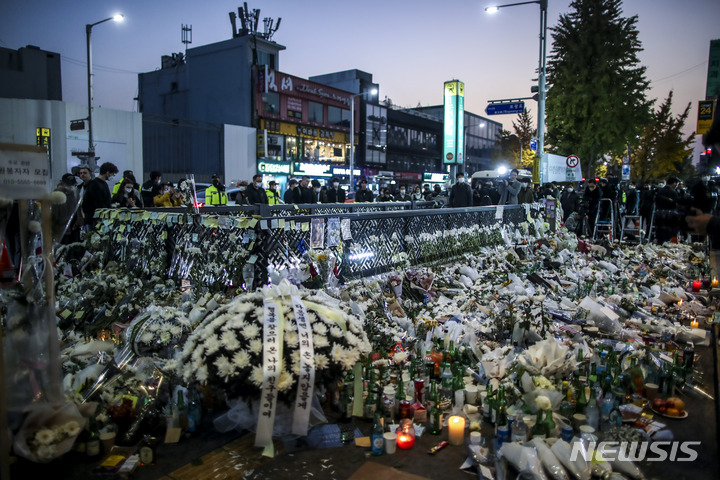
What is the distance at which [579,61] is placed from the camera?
1112 inches

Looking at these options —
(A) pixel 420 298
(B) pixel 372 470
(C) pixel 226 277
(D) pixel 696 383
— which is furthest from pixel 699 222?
(C) pixel 226 277

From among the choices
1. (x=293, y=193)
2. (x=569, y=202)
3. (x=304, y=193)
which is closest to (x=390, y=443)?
(x=293, y=193)

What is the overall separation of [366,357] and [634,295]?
5.44 m

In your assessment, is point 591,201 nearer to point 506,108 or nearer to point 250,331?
point 506,108

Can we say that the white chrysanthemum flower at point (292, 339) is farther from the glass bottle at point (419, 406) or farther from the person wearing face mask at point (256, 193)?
the person wearing face mask at point (256, 193)

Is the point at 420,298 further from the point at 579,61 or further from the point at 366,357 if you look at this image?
the point at 579,61

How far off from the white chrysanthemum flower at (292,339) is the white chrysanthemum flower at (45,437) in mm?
1593

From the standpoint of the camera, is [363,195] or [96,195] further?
[363,195]

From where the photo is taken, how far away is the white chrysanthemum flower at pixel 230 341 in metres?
3.65

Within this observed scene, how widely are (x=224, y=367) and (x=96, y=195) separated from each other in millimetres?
6586

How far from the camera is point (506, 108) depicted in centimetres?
1891

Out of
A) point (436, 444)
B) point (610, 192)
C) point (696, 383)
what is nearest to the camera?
point (436, 444)

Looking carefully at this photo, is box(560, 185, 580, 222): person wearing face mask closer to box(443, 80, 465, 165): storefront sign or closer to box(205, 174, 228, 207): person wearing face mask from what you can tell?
box(205, 174, 228, 207): person wearing face mask

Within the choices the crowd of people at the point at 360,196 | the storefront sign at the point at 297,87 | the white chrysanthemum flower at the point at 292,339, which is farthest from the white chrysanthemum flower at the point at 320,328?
the storefront sign at the point at 297,87
